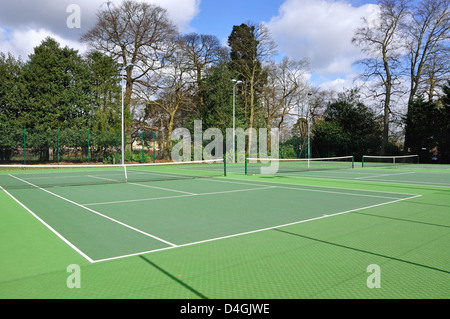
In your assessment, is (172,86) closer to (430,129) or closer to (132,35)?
(132,35)

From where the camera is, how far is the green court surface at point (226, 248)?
138 inches

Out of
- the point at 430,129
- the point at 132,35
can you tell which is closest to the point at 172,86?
the point at 132,35

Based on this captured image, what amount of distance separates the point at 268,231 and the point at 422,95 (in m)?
36.9

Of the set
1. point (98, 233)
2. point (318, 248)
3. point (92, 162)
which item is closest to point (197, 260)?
point (318, 248)

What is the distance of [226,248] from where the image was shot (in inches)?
195

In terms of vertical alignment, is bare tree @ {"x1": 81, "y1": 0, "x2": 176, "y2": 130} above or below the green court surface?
above

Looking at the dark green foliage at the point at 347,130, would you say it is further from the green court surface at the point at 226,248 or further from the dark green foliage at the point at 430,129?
the green court surface at the point at 226,248

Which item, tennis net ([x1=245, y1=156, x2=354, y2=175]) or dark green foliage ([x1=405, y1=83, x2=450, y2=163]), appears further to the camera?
dark green foliage ([x1=405, y1=83, x2=450, y2=163])

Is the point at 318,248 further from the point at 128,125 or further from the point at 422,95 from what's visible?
the point at 422,95

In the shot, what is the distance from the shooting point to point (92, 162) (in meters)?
28.0

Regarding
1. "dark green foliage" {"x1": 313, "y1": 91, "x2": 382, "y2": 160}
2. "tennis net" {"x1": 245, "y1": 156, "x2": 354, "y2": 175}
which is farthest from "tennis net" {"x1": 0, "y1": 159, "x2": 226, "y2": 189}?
"dark green foliage" {"x1": 313, "y1": 91, "x2": 382, "y2": 160}

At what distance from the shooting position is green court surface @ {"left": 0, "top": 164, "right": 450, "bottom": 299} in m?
3.50

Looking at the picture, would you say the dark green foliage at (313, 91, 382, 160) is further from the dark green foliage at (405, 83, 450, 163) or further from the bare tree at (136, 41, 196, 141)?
the bare tree at (136, 41, 196, 141)
